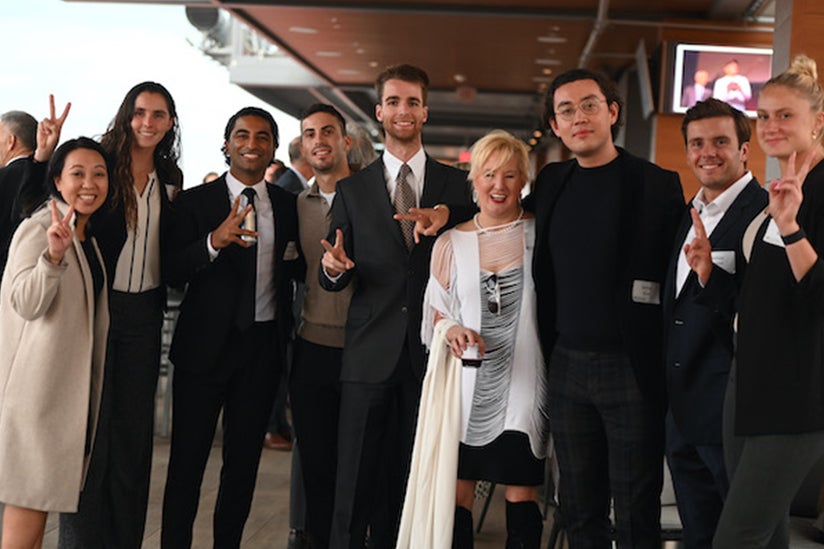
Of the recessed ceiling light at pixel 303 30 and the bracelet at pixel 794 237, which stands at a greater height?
the recessed ceiling light at pixel 303 30

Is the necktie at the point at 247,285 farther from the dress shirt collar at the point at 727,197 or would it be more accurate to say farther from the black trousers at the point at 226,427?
the dress shirt collar at the point at 727,197

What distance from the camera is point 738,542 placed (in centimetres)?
265

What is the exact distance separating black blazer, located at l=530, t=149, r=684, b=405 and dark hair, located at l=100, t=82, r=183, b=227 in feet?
4.93

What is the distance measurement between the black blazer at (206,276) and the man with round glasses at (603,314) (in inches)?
47.6

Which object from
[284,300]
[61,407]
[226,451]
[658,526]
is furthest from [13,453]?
[658,526]

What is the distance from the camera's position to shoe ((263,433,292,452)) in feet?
24.5

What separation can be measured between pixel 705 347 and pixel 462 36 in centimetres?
993

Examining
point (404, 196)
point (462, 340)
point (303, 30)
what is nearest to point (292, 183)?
point (404, 196)

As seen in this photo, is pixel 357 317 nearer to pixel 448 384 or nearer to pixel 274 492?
pixel 448 384

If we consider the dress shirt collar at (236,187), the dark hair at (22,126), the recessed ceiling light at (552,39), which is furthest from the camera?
the recessed ceiling light at (552,39)

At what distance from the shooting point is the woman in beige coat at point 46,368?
337 centimetres

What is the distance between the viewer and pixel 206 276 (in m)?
3.87

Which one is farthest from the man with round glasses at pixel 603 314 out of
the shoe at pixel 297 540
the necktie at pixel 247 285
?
the shoe at pixel 297 540

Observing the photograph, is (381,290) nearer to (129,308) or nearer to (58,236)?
(129,308)
